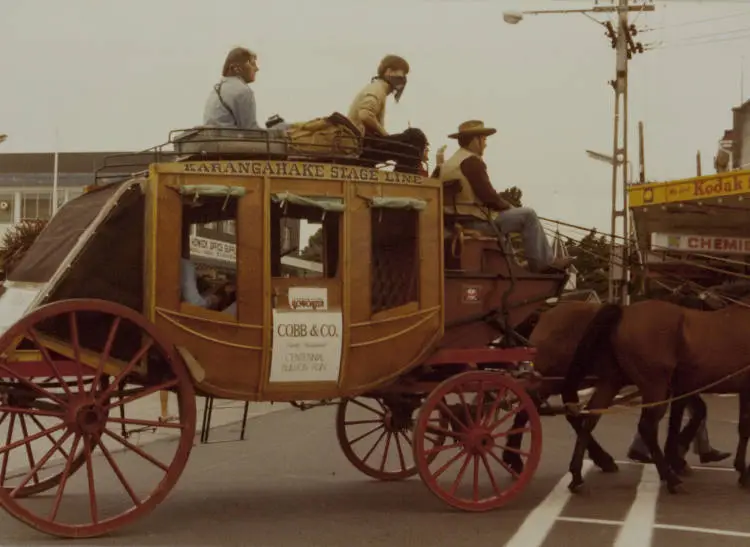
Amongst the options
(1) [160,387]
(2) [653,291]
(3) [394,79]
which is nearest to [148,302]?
(1) [160,387]

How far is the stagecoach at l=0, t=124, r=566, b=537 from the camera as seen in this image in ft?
23.4

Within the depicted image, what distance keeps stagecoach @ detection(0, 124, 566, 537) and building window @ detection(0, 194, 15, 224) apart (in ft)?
202

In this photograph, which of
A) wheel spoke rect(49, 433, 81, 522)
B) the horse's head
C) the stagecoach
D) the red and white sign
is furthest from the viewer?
the red and white sign

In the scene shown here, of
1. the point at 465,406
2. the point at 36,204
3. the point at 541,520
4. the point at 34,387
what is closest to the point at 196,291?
the point at 34,387

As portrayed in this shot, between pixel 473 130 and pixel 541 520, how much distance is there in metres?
3.15

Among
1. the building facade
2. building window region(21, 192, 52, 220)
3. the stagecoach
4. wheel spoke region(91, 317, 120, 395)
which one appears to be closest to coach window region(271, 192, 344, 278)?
the stagecoach

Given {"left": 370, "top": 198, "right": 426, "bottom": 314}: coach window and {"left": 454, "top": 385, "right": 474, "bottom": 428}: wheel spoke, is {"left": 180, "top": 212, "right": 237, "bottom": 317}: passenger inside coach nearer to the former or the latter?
{"left": 370, "top": 198, "right": 426, "bottom": 314}: coach window

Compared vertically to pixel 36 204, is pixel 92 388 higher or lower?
Result: lower

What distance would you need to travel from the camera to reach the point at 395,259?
8469 millimetres

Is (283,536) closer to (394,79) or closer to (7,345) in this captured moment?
(7,345)

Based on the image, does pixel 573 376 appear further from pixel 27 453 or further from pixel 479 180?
pixel 27 453

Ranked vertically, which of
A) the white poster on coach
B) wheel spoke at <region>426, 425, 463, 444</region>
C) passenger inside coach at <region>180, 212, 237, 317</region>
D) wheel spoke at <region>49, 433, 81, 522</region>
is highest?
passenger inside coach at <region>180, 212, 237, 317</region>

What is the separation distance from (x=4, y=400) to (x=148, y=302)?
1.41 meters

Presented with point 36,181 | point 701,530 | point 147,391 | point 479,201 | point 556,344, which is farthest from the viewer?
point 36,181
